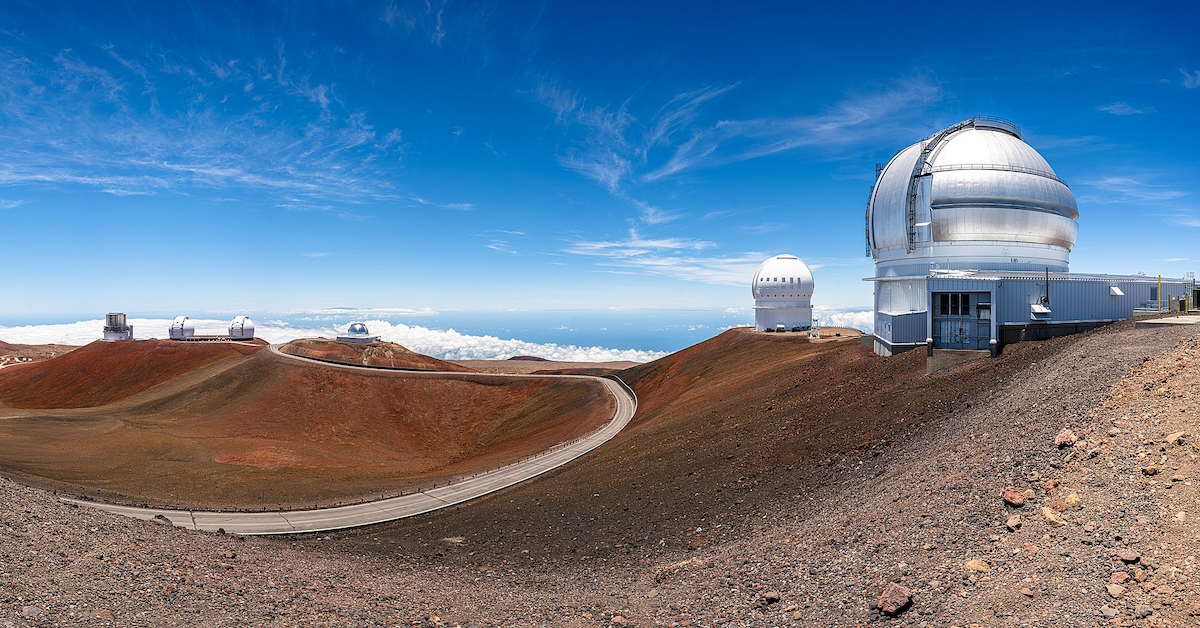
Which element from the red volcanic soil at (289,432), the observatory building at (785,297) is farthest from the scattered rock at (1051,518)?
the observatory building at (785,297)

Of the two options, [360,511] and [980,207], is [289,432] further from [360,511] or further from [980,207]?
[980,207]

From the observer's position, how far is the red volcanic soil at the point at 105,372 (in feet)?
217

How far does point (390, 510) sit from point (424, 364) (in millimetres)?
55952

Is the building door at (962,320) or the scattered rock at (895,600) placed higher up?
the building door at (962,320)

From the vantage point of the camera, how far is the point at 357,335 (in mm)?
89625

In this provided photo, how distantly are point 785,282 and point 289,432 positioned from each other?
166ft

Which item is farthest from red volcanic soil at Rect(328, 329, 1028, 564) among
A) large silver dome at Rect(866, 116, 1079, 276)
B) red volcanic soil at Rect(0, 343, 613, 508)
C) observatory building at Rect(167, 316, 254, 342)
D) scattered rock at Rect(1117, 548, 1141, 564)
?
observatory building at Rect(167, 316, 254, 342)

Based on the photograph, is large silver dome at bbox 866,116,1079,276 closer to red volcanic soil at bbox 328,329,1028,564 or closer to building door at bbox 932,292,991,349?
building door at bbox 932,292,991,349

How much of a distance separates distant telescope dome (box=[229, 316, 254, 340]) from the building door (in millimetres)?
107066

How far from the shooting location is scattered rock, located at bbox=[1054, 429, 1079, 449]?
37.0ft

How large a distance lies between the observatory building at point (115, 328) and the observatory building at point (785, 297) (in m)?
104

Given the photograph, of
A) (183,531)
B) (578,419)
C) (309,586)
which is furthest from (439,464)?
(309,586)

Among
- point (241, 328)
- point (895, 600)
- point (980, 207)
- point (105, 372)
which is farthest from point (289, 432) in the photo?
point (241, 328)

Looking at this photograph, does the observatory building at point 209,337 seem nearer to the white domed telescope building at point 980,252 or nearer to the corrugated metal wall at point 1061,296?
the white domed telescope building at point 980,252
